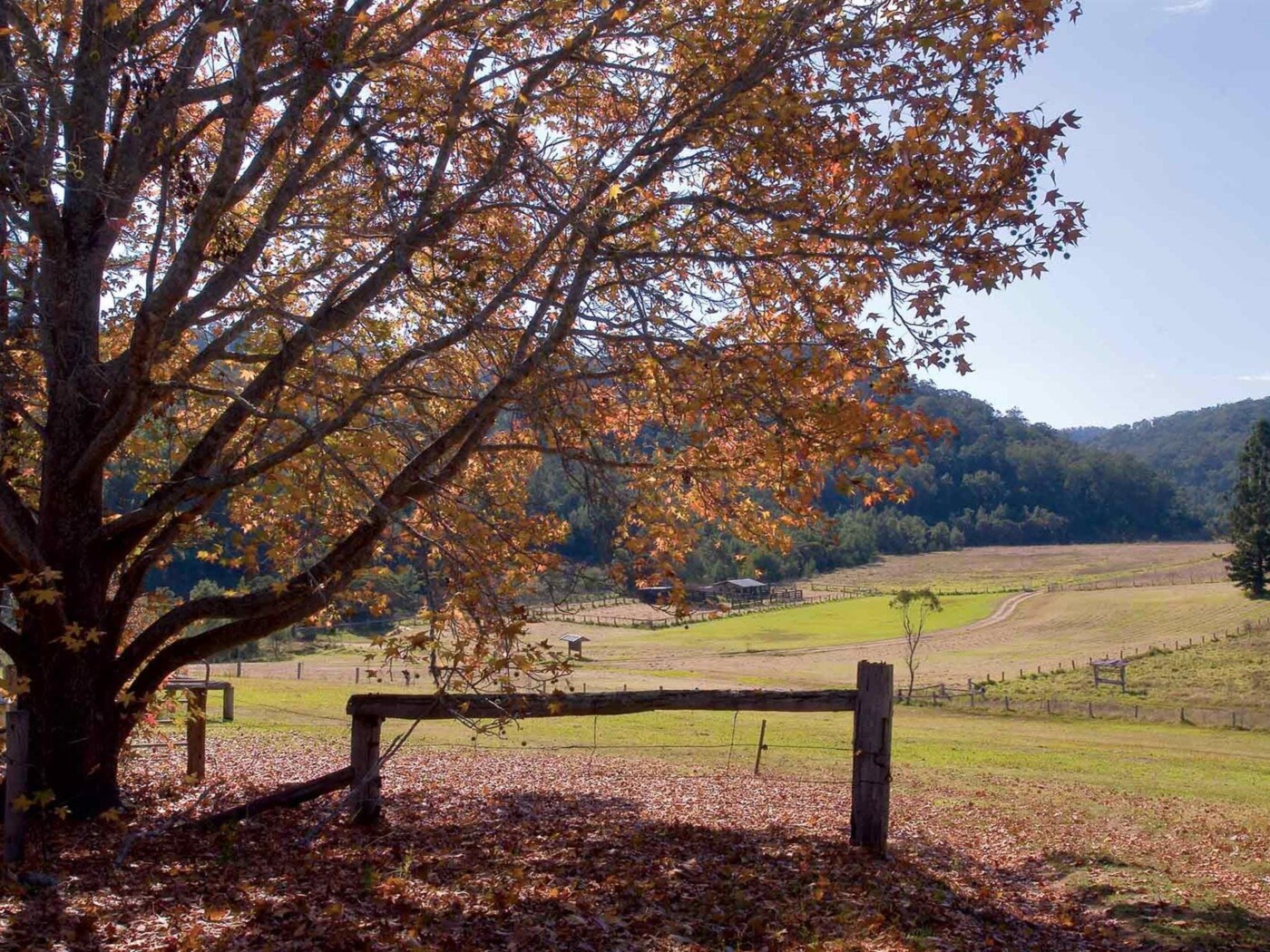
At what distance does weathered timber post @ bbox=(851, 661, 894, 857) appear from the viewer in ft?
28.6

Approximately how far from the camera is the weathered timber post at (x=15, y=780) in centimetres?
768

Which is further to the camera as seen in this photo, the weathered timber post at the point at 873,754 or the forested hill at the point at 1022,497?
the forested hill at the point at 1022,497

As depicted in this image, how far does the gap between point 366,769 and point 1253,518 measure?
274ft

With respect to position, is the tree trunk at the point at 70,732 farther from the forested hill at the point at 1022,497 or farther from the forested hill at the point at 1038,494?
the forested hill at the point at 1038,494

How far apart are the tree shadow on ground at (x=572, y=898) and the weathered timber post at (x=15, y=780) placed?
23.3 inches

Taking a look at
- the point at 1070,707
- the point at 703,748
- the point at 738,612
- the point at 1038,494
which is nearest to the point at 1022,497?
the point at 1038,494

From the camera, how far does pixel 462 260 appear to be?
8.24 metres

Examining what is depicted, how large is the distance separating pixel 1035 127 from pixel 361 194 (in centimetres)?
530

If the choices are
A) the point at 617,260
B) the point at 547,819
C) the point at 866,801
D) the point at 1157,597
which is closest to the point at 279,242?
the point at 617,260

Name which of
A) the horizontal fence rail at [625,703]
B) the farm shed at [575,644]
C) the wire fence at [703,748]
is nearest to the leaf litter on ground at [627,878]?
Result: the horizontal fence rail at [625,703]

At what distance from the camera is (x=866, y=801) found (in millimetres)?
8805

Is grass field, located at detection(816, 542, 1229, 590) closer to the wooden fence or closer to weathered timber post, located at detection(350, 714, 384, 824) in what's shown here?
the wooden fence

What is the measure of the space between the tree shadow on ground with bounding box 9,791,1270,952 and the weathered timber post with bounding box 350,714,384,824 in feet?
0.63

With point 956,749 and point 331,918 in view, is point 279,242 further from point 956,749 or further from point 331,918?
point 956,749
